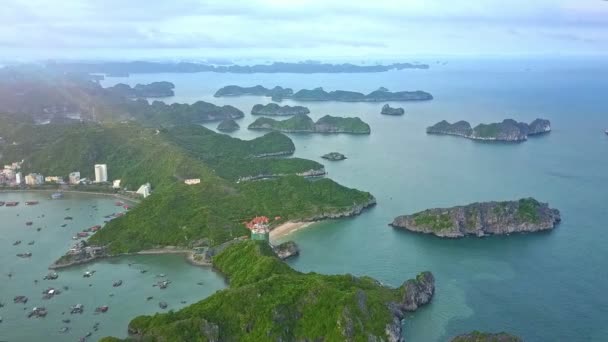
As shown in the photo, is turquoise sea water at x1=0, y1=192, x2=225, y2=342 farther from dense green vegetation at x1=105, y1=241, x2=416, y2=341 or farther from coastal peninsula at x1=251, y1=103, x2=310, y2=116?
coastal peninsula at x1=251, y1=103, x2=310, y2=116

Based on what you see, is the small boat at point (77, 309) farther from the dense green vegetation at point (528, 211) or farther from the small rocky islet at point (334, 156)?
the small rocky islet at point (334, 156)

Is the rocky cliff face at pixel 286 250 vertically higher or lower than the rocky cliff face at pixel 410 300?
lower

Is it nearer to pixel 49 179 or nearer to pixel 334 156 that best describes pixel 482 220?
pixel 334 156

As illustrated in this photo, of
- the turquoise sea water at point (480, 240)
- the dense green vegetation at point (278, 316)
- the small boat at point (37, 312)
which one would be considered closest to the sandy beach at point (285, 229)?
the turquoise sea water at point (480, 240)

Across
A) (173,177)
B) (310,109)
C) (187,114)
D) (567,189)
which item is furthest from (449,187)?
(310,109)

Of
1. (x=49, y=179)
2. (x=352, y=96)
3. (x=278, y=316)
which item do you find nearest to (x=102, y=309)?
(x=278, y=316)

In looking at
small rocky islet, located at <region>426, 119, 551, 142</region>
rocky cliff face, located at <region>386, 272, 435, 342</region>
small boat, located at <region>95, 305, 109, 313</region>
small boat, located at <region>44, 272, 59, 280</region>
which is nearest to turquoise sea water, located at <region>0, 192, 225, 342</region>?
small boat, located at <region>95, 305, 109, 313</region>

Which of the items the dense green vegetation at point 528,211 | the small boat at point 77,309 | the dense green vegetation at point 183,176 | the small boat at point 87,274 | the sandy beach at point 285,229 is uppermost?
the dense green vegetation at point 528,211
